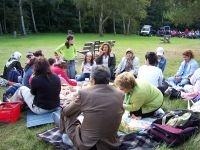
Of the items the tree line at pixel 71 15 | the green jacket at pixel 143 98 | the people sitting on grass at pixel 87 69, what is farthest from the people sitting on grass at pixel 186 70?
the tree line at pixel 71 15

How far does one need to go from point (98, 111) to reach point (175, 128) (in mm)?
1451

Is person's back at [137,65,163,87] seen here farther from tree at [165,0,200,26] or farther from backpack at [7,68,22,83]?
tree at [165,0,200,26]

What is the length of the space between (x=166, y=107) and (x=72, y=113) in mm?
3019

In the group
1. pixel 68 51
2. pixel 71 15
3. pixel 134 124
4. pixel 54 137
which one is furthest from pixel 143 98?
pixel 71 15

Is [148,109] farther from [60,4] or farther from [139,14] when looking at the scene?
[60,4]

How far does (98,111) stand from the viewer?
4516mm

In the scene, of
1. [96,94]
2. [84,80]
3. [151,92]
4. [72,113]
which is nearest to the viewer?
[96,94]

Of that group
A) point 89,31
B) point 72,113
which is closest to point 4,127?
point 72,113

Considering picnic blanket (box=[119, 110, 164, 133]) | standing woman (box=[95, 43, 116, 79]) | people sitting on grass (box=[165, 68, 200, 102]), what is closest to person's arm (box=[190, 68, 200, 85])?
people sitting on grass (box=[165, 68, 200, 102])

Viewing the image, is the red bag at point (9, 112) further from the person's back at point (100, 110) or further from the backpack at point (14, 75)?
the backpack at point (14, 75)

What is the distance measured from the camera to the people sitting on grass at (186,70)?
921cm

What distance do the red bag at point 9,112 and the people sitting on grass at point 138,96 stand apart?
2.11 m

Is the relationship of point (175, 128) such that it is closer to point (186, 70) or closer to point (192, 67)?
point (192, 67)

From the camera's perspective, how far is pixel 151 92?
6.20 m
